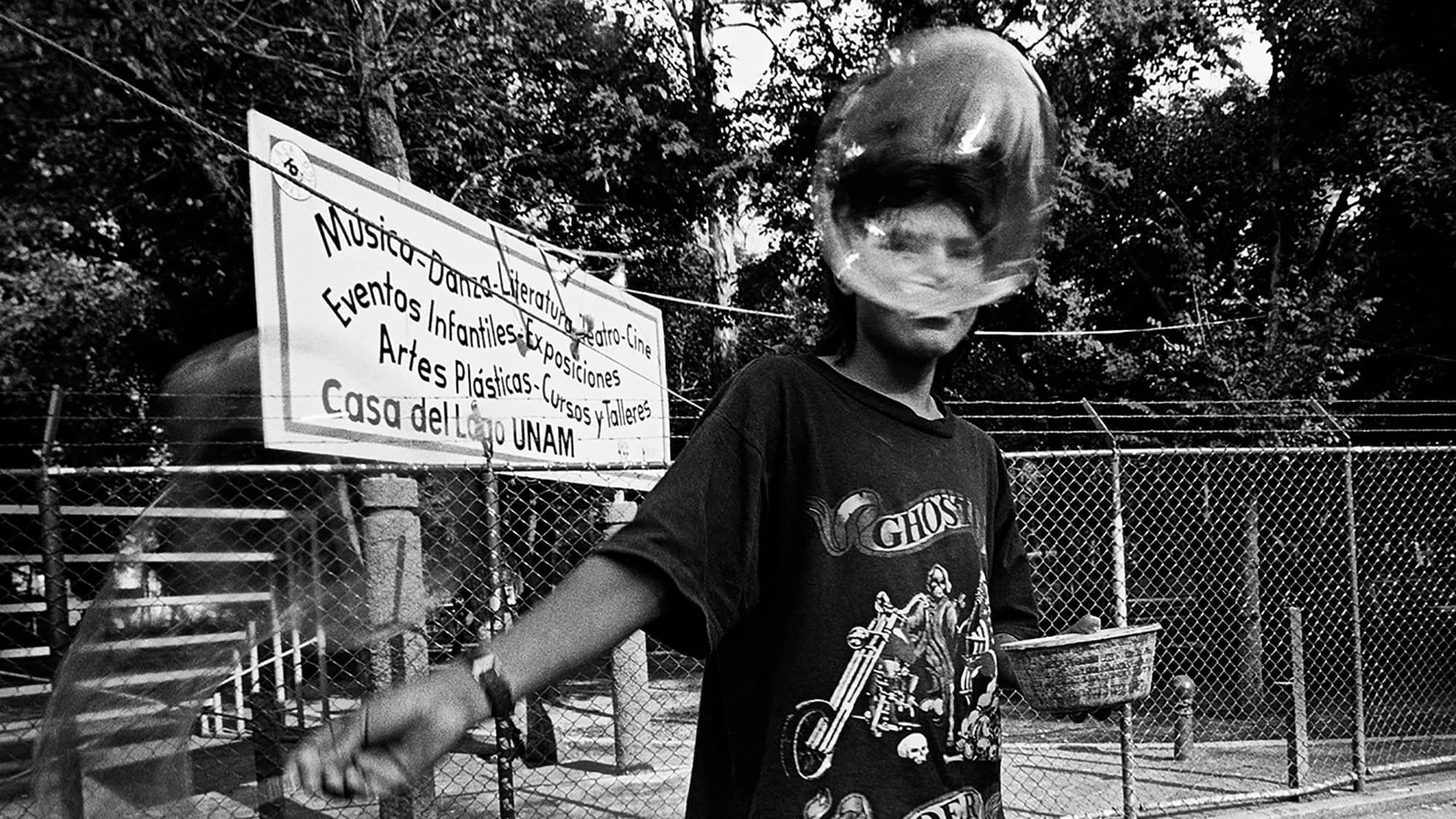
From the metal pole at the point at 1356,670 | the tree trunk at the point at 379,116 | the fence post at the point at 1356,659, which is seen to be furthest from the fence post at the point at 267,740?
the metal pole at the point at 1356,670

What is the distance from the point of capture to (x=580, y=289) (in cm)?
672

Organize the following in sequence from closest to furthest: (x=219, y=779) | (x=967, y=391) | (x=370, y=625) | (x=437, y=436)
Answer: (x=370, y=625), (x=219, y=779), (x=437, y=436), (x=967, y=391)

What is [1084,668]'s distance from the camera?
2105 millimetres

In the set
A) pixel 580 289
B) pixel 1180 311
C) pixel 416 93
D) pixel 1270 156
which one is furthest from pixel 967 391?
pixel 580 289

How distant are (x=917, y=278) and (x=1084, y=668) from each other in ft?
3.04

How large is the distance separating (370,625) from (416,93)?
35.1ft

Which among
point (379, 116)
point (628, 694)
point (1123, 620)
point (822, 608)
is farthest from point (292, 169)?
point (628, 694)

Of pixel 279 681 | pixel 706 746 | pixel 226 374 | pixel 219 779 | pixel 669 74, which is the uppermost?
pixel 669 74

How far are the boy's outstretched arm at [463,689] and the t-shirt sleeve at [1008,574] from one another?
2.63 ft

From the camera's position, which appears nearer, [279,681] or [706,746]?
[706,746]

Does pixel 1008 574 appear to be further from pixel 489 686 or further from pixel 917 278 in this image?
pixel 489 686

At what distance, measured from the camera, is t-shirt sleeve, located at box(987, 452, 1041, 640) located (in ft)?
6.13

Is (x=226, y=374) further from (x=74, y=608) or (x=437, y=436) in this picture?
(x=74, y=608)

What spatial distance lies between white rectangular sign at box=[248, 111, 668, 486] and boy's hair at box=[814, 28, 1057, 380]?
81.0 inches
